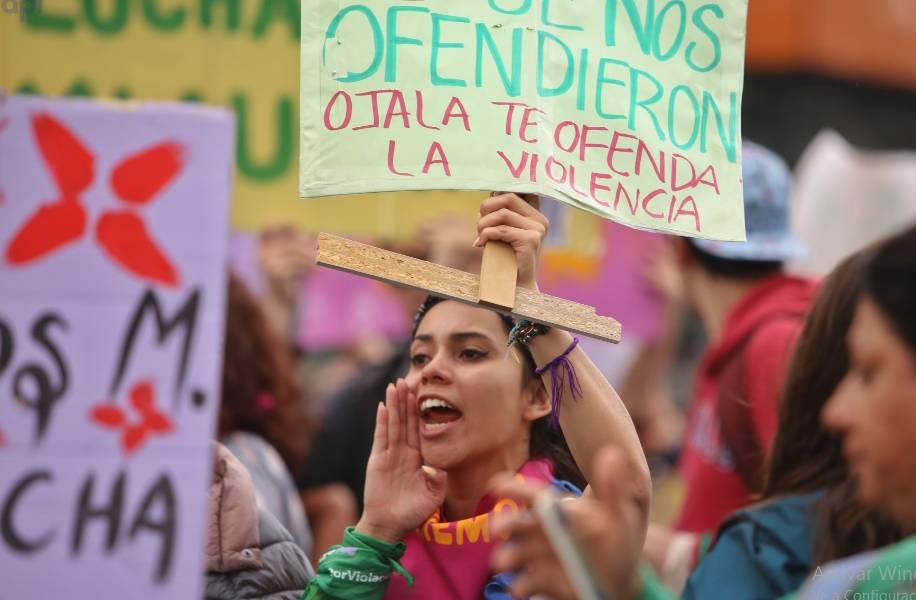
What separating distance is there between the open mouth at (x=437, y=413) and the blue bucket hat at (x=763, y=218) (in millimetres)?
1859

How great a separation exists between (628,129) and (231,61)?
99.9 inches

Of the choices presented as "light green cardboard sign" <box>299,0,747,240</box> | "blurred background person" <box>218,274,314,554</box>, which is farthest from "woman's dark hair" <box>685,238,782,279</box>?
"light green cardboard sign" <box>299,0,747,240</box>

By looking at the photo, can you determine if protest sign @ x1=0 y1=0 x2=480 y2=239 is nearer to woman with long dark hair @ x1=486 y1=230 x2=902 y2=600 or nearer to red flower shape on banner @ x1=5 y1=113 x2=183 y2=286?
red flower shape on banner @ x1=5 y1=113 x2=183 y2=286

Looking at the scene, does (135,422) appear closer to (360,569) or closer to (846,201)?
(360,569)

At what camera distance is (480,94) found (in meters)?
3.05

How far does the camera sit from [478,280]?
114 inches

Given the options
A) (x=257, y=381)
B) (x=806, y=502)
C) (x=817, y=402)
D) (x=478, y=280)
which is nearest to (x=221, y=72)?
(x=257, y=381)

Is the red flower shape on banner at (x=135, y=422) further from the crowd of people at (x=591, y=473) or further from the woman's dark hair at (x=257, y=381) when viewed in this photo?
the woman's dark hair at (x=257, y=381)

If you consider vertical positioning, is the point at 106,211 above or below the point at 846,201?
below

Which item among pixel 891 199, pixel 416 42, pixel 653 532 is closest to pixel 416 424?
pixel 416 42

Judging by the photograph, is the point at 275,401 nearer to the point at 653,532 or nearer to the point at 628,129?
the point at 653,532

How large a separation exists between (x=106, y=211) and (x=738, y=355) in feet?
6.36

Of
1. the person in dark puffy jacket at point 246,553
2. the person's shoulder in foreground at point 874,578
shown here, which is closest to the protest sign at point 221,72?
the person in dark puffy jacket at point 246,553

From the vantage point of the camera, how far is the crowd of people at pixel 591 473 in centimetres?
209
